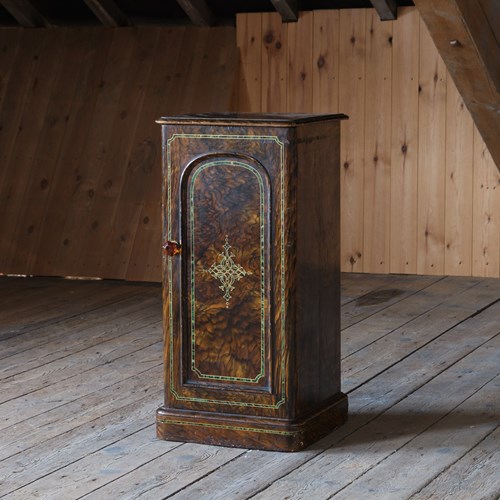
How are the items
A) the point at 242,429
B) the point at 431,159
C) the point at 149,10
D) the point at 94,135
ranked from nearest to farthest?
the point at 242,429 → the point at 431,159 → the point at 94,135 → the point at 149,10

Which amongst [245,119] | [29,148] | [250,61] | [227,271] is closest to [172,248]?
[227,271]

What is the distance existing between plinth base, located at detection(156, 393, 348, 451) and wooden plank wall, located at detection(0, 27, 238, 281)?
8.77 ft

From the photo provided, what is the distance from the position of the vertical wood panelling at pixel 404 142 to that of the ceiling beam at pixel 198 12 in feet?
3.41

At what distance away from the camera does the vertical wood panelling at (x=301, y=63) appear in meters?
6.06

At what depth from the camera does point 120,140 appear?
6.20 meters

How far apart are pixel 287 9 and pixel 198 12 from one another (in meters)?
0.50

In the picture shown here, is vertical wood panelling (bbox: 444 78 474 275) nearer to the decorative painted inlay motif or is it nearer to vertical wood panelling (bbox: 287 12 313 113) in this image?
vertical wood panelling (bbox: 287 12 313 113)

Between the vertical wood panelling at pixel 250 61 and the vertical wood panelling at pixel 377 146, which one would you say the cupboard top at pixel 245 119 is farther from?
the vertical wood panelling at pixel 250 61

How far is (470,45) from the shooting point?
404cm

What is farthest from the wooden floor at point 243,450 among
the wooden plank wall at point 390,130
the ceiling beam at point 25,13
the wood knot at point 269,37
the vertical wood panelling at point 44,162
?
the ceiling beam at point 25,13

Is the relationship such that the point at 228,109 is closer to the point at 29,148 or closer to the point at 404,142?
the point at 404,142

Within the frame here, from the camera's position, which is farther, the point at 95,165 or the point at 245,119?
the point at 95,165

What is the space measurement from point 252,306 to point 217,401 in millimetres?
307

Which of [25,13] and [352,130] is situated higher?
[25,13]
